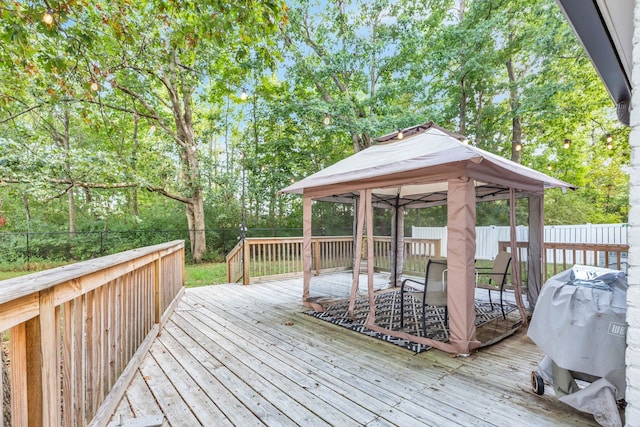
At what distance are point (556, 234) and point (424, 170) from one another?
6148mm

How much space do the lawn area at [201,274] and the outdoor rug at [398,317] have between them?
4.01 meters

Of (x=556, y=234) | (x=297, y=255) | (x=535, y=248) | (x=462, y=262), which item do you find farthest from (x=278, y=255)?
(x=556, y=234)

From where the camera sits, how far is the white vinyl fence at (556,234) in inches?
235

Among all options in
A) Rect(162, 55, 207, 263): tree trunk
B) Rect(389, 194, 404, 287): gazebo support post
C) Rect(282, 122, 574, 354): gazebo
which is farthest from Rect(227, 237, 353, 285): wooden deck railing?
Rect(162, 55, 207, 263): tree trunk

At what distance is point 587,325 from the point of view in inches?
69.7

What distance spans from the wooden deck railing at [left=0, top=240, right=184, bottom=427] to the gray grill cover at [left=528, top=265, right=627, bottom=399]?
2699 mm

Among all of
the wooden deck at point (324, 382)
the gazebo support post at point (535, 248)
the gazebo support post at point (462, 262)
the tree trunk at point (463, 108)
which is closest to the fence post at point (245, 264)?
the wooden deck at point (324, 382)

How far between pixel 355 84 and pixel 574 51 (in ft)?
18.7

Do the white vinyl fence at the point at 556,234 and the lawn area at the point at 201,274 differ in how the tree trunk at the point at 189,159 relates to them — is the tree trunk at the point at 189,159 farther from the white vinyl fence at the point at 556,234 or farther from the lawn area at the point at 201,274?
the white vinyl fence at the point at 556,234

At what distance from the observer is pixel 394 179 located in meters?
3.30

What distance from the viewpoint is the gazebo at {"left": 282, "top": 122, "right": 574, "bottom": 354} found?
9.18ft

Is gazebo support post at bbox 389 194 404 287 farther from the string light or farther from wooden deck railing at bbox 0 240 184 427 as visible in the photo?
the string light

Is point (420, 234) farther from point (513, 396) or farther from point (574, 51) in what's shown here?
point (513, 396)

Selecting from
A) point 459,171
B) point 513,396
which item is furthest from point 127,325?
point 459,171
